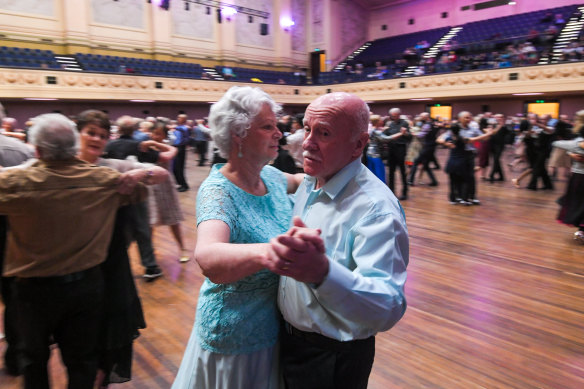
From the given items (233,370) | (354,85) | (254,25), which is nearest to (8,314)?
(233,370)

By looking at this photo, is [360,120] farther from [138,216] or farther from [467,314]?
[138,216]

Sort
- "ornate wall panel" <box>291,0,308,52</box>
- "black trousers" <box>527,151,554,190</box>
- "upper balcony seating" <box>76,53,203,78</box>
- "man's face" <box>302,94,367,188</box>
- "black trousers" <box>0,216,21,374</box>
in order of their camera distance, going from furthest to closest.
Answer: "ornate wall panel" <box>291,0,308,52</box>, "upper balcony seating" <box>76,53,203,78</box>, "black trousers" <box>527,151,554,190</box>, "black trousers" <box>0,216,21,374</box>, "man's face" <box>302,94,367,188</box>

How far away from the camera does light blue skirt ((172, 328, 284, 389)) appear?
1243mm

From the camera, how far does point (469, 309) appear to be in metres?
3.00

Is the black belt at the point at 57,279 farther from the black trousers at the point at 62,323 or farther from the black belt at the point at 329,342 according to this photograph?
the black belt at the point at 329,342

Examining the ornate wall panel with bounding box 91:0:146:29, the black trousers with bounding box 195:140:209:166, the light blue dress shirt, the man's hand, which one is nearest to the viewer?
the light blue dress shirt

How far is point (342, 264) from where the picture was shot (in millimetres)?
1007

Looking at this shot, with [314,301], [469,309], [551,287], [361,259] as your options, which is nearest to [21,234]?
[314,301]

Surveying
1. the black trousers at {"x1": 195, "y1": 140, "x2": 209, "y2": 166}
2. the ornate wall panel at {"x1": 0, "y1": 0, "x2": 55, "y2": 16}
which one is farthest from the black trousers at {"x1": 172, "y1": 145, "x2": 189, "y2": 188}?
the ornate wall panel at {"x1": 0, "y1": 0, "x2": 55, "y2": 16}

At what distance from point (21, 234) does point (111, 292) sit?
518mm

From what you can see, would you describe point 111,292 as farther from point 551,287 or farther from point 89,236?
point 551,287

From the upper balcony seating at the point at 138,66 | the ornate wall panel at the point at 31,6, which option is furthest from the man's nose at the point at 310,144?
the ornate wall panel at the point at 31,6

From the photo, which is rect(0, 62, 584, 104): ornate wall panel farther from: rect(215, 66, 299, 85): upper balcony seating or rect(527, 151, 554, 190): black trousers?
rect(527, 151, 554, 190): black trousers

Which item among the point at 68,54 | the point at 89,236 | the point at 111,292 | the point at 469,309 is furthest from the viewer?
the point at 68,54
